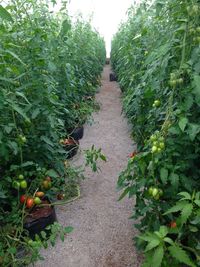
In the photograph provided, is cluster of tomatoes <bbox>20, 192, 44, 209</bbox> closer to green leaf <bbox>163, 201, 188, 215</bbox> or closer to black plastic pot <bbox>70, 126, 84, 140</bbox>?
green leaf <bbox>163, 201, 188, 215</bbox>

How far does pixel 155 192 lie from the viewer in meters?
1.71

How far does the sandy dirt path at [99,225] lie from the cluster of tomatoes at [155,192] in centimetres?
62

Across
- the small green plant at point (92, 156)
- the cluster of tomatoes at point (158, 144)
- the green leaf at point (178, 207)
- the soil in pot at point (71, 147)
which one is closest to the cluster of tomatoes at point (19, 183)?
the small green plant at point (92, 156)

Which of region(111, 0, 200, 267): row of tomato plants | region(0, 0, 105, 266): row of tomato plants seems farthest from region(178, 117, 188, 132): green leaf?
region(0, 0, 105, 266): row of tomato plants

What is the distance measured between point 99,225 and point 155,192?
3.09 feet

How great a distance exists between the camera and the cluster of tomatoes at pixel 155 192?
1712 millimetres

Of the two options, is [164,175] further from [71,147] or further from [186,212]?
[71,147]

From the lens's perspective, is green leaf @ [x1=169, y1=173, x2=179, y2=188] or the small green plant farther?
the small green plant

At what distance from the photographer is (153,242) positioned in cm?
137

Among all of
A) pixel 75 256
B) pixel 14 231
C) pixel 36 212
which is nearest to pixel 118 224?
pixel 75 256

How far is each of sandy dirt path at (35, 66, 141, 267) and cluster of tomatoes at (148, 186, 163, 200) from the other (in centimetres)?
62

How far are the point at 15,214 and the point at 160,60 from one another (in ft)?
4.22

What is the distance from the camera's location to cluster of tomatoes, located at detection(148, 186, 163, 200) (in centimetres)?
171

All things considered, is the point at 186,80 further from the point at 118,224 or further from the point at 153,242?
the point at 118,224
